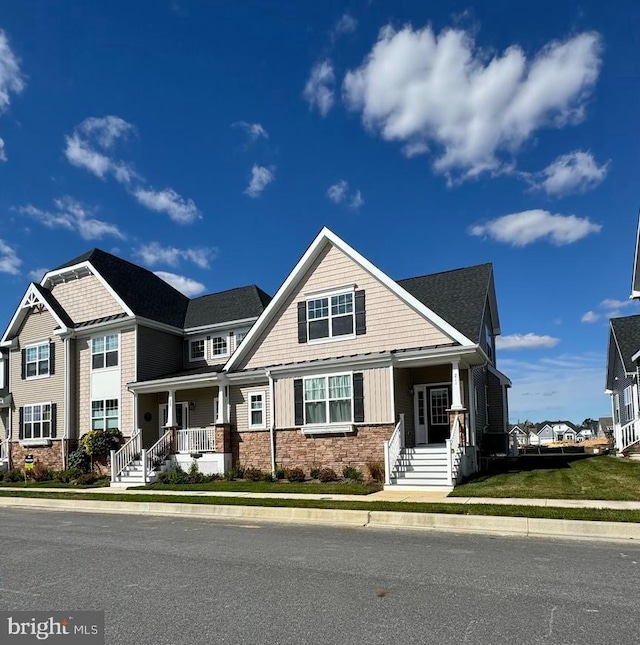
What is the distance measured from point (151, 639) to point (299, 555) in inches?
149

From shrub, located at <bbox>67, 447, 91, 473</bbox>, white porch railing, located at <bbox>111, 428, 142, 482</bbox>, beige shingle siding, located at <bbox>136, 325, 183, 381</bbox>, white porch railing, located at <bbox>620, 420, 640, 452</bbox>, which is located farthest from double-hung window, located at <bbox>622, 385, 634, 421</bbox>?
shrub, located at <bbox>67, 447, 91, 473</bbox>

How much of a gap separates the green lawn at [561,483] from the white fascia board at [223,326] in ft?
41.2

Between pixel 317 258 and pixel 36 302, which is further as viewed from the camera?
pixel 36 302

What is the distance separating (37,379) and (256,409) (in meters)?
13.1

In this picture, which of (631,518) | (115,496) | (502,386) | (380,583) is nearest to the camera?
(380,583)

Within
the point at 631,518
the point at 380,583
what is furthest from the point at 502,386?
the point at 380,583

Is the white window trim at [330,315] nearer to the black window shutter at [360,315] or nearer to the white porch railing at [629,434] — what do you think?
the black window shutter at [360,315]

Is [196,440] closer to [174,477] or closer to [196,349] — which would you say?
[174,477]

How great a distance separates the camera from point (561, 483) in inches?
610

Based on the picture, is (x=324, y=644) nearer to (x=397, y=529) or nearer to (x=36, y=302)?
(x=397, y=529)

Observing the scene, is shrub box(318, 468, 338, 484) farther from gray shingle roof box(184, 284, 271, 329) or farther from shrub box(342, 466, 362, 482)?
gray shingle roof box(184, 284, 271, 329)

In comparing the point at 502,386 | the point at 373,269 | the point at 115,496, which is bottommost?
the point at 115,496

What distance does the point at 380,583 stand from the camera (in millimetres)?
7035

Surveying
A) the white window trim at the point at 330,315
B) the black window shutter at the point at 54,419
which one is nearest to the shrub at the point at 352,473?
the white window trim at the point at 330,315
